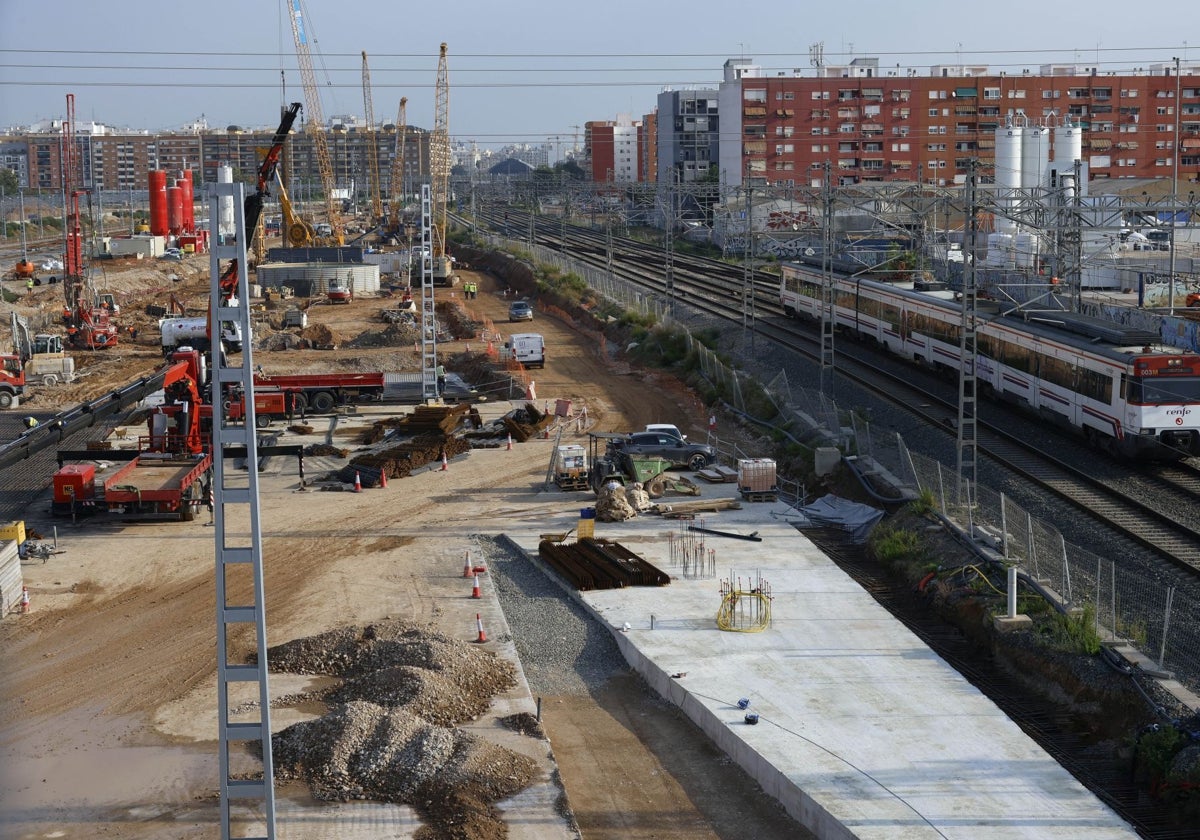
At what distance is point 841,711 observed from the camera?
1526 cm

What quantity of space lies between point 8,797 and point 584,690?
21.3 feet

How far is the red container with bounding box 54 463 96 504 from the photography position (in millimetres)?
24828

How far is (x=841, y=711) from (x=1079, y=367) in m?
13.7

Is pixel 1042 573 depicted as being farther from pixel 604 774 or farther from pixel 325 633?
pixel 325 633

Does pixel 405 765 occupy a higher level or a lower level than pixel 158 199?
lower

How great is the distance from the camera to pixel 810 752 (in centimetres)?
1410

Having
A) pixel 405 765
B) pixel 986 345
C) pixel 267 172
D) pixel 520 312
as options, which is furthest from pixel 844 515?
pixel 520 312

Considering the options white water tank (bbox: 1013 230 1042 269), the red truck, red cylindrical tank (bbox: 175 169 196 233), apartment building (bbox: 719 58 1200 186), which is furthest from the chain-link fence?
apartment building (bbox: 719 58 1200 186)

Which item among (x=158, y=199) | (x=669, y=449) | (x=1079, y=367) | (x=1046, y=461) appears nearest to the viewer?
(x=1046, y=461)

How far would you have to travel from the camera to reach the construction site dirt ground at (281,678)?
520 inches

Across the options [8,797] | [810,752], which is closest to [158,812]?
[8,797]

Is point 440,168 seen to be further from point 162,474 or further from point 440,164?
point 162,474

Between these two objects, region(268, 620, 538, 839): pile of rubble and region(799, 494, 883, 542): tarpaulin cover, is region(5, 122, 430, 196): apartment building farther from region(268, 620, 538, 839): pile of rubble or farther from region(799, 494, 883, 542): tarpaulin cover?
region(268, 620, 538, 839): pile of rubble

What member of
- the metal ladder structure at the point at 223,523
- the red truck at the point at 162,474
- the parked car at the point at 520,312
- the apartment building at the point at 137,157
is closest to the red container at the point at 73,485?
the red truck at the point at 162,474
